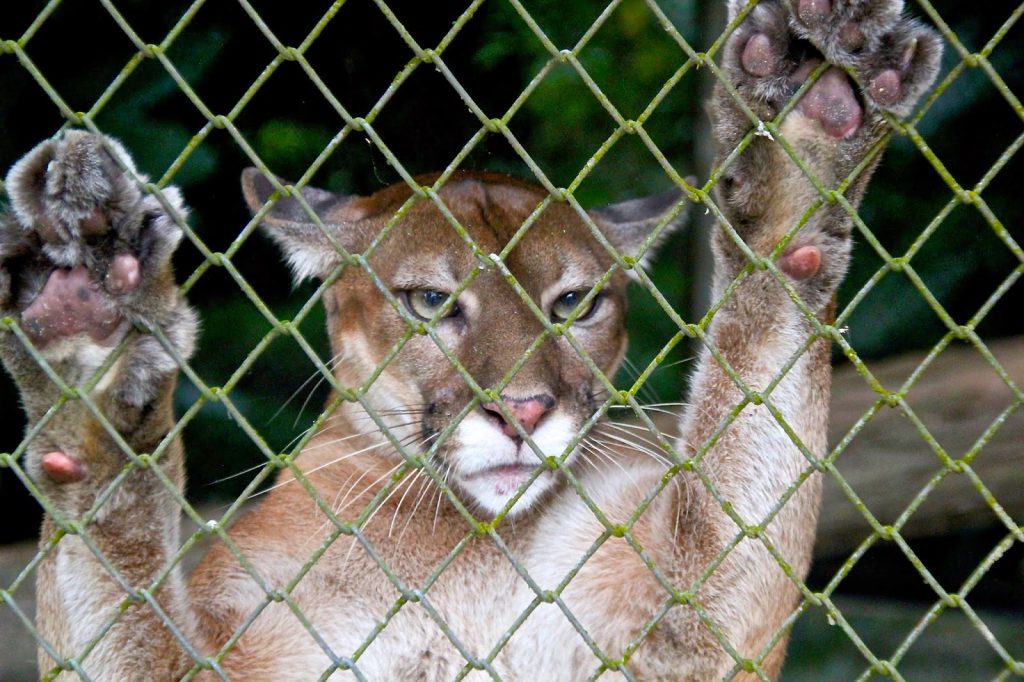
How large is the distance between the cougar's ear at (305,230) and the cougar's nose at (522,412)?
819 millimetres

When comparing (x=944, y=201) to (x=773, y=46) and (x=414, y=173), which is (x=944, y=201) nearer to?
(x=414, y=173)

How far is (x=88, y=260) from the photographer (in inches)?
88.7

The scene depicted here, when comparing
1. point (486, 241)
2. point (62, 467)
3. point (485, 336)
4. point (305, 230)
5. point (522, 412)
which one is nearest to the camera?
point (62, 467)

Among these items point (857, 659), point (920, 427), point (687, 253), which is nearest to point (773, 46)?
point (920, 427)

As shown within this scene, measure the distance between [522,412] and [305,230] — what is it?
0.99 meters

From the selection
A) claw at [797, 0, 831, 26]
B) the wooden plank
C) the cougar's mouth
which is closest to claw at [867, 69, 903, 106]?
claw at [797, 0, 831, 26]

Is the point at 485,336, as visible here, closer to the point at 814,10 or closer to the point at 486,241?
the point at 486,241

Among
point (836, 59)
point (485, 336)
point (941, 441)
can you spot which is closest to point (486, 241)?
point (485, 336)

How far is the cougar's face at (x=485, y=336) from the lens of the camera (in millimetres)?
2791

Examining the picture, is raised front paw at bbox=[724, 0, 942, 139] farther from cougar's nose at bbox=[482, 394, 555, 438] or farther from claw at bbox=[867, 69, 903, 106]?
cougar's nose at bbox=[482, 394, 555, 438]

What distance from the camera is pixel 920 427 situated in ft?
6.43

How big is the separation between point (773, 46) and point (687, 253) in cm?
245

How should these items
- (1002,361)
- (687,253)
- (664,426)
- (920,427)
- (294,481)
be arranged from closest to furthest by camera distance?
(920,427) < (294,481) < (1002,361) < (664,426) < (687,253)

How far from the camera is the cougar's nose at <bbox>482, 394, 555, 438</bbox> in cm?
271
